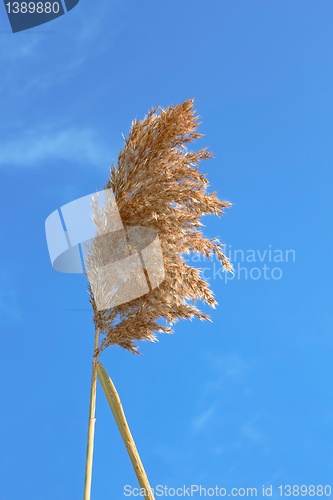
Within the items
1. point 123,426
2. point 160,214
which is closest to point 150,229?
point 160,214

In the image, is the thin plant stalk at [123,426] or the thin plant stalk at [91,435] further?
the thin plant stalk at [123,426]

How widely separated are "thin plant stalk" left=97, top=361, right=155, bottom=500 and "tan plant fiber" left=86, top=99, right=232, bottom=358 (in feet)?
0.55

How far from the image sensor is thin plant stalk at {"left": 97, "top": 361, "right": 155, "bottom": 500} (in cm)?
220

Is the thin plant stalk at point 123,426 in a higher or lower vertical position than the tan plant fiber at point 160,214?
lower

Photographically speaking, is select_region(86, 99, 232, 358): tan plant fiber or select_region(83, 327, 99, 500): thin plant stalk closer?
select_region(83, 327, 99, 500): thin plant stalk

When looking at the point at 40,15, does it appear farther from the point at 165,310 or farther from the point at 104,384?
the point at 104,384

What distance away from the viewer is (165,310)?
2.36 m

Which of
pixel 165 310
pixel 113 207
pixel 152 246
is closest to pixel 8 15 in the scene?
pixel 113 207

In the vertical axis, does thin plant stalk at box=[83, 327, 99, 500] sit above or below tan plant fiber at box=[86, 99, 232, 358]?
below

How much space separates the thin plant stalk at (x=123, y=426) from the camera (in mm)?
2203

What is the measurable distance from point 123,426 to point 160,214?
1245 mm

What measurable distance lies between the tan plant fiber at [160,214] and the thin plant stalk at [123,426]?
0.55ft

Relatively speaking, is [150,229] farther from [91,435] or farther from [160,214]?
[91,435]

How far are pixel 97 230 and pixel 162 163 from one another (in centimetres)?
55
